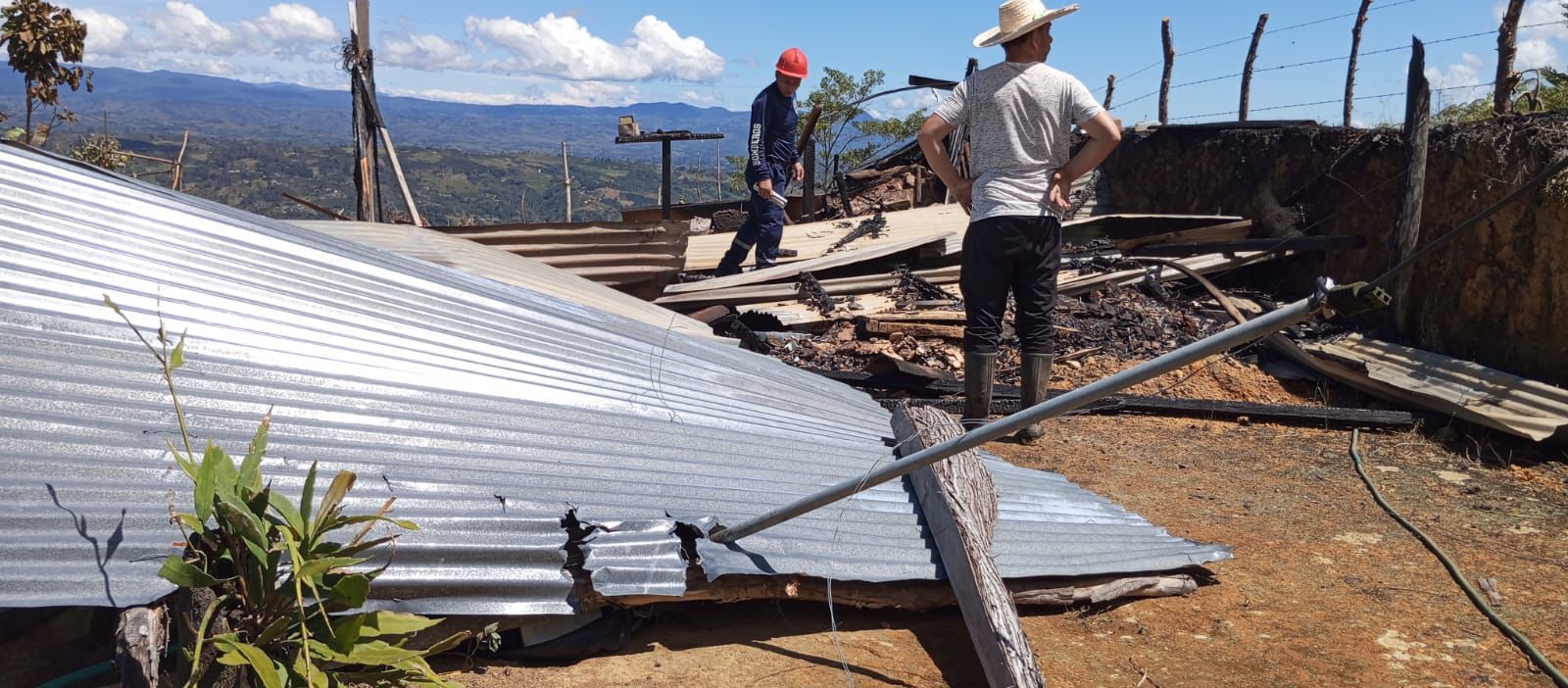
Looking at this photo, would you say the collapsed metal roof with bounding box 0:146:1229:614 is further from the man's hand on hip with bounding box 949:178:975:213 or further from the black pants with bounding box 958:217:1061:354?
the man's hand on hip with bounding box 949:178:975:213

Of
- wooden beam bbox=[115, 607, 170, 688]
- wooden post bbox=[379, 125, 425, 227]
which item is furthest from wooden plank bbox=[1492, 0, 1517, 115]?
wooden beam bbox=[115, 607, 170, 688]

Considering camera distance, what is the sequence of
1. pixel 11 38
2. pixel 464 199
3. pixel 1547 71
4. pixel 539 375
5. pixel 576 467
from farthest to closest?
pixel 464 199 → pixel 1547 71 → pixel 11 38 → pixel 539 375 → pixel 576 467

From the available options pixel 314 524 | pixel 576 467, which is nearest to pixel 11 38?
pixel 576 467

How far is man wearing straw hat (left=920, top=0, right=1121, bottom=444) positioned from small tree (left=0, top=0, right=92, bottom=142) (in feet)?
33.1

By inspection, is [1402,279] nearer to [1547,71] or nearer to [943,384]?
[943,384]

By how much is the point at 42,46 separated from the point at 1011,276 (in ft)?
35.4

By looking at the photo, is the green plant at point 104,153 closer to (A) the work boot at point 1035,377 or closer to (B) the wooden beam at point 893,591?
(A) the work boot at point 1035,377

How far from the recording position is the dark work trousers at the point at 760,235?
8.91m

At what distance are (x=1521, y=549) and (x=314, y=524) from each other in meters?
4.93

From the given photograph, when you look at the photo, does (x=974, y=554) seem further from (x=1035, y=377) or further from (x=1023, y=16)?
(x=1023, y=16)

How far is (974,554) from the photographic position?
3217 millimetres

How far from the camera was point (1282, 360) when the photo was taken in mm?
8055

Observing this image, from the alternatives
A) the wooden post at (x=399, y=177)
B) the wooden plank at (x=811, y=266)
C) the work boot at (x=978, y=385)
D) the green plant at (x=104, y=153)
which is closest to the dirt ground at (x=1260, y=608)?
the work boot at (x=978, y=385)

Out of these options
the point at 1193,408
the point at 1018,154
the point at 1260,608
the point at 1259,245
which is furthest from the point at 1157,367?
the point at 1259,245
